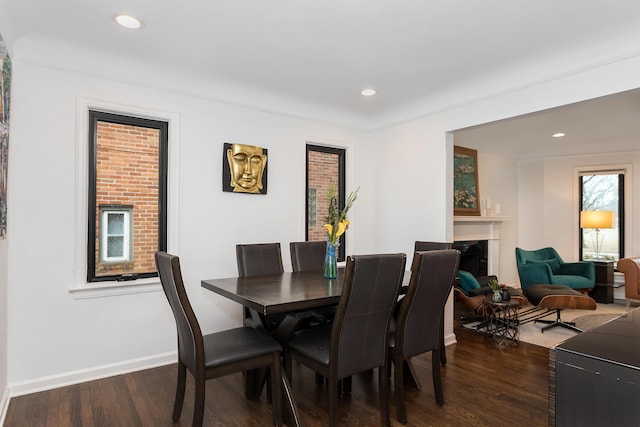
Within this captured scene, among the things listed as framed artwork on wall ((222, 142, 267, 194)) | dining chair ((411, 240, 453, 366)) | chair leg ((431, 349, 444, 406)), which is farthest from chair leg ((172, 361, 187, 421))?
dining chair ((411, 240, 453, 366))

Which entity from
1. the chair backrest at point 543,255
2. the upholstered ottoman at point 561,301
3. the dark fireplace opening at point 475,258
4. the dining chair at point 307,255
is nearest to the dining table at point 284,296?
the dining chair at point 307,255

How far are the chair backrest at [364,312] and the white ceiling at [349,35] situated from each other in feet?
5.05

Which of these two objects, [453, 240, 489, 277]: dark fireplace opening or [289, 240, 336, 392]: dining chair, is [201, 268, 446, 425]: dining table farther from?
[453, 240, 489, 277]: dark fireplace opening

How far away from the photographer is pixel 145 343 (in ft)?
10.3

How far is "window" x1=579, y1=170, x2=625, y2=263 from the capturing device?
6.15 meters

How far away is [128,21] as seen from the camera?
242cm

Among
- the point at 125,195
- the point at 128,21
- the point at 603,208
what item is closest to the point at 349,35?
the point at 128,21

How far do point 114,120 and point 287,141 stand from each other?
5.33ft

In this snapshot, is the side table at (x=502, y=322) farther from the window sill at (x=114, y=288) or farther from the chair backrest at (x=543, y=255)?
the window sill at (x=114, y=288)

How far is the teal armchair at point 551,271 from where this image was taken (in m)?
5.20

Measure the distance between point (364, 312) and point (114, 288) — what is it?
2.11m

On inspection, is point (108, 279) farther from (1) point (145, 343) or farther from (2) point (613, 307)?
(2) point (613, 307)

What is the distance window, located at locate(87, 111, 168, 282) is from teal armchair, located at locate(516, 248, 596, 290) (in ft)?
15.7

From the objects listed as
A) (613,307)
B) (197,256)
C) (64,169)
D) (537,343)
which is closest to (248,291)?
(197,256)
